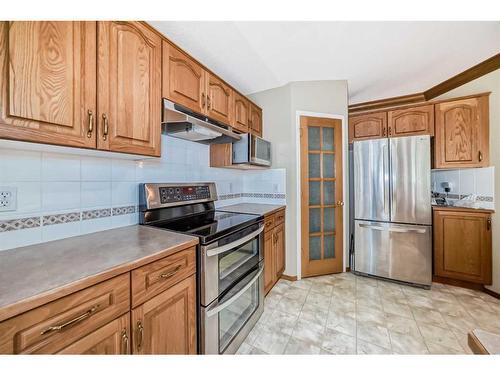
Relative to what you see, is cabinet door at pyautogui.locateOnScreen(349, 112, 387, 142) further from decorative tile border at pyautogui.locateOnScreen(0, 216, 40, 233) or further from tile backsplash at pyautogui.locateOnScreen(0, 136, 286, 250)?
decorative tile border at pyautogui.locateOnScreen(0, 216, 40, 233)

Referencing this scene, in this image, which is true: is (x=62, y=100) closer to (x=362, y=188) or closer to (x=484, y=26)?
(x=362, y=188)

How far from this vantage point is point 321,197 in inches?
101

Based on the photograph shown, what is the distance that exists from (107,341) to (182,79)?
59.1 inches

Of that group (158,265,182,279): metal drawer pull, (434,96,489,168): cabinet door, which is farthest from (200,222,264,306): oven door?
(434,96,489,168): cabinet door

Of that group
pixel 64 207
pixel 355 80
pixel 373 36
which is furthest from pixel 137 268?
pixel 355 80

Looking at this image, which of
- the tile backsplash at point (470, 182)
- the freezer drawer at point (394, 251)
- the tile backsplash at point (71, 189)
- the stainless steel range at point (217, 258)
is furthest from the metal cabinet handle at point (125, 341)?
the tile backsplash at point (470, 182)

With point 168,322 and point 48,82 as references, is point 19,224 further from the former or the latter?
point 168,322

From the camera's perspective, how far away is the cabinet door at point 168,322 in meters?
0.86

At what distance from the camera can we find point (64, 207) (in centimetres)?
111

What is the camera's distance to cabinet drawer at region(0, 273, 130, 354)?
550 mm

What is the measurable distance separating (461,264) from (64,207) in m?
3.60

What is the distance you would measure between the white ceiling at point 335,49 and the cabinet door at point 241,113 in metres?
0.31

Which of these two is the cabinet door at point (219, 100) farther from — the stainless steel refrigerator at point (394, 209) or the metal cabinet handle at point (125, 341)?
the stainless steel refrigerator at point (394, 209)

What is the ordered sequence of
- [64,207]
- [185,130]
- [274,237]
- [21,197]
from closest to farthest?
[21,197] → [64,207] → [185,130] → [274,237]
